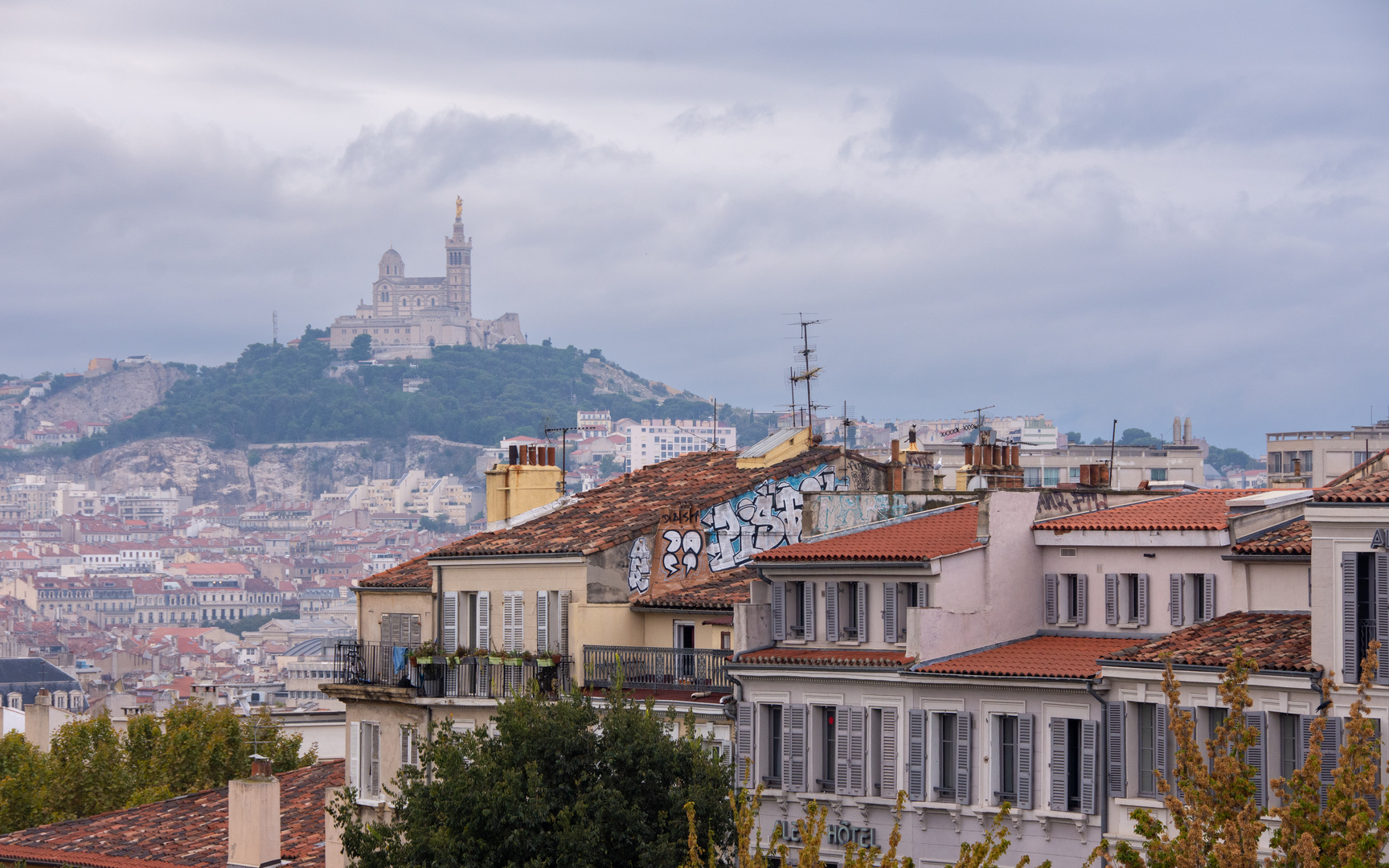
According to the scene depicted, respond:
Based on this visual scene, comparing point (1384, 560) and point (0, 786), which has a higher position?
point (1384, 560)

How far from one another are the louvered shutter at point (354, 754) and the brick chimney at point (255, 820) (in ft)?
5.48

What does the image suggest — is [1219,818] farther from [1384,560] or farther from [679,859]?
[679,859]

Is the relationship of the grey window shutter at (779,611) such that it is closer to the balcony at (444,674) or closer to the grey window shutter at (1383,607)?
the balcony at (444,674)

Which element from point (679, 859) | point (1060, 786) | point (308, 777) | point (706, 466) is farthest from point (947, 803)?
point (308, 777)

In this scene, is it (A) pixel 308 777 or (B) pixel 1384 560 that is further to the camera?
(A) pixel 308 777

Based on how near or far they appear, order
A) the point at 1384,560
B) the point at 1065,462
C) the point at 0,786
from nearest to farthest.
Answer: the point at 1384,560 < the point at 0,786 < the point at 1065,462

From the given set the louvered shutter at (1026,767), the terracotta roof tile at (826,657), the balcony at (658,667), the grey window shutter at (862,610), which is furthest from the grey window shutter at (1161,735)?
the balcony at (658,667)

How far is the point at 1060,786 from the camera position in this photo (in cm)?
3350

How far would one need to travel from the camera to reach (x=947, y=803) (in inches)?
1364

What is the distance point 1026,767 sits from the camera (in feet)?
111

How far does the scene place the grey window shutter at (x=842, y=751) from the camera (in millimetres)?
36062

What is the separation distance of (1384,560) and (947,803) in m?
8.89

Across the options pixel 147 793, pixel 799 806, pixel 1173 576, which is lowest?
pixel 147 793

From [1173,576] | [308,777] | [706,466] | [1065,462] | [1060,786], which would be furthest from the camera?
[1065,462]
